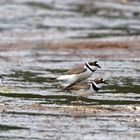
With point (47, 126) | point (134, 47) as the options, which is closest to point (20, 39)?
point (134, 47)

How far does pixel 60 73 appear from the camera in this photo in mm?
23797

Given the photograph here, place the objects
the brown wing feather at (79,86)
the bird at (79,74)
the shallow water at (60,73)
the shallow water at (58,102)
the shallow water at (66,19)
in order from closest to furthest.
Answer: the shallow water at (58,102), the shallow water at (60,73), the brown wing feather at (79,86), the bird at (79,74), the shallow water at (66,19)

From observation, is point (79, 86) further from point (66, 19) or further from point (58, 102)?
point (66, 19)

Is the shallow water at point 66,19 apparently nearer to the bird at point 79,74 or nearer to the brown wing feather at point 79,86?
the bird at point 79,74

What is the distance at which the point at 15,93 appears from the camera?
19562mm

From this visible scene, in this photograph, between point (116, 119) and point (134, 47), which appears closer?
point (116, 119)

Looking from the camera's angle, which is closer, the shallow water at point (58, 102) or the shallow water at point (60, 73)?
the shallow water at point (58, 102)

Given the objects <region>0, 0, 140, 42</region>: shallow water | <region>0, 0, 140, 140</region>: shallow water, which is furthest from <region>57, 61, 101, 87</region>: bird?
<region>0, 0, 140, 42</region>: shallow water

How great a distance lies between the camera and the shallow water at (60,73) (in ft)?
50.0

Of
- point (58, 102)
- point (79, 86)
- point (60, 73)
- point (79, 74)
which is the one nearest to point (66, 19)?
point (60, 73)

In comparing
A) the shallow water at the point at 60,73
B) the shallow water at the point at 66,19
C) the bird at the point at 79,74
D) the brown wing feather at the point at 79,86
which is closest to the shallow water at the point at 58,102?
the shallow water at the point at 60,73

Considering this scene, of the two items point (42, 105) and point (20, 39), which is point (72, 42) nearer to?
point (20, 39)

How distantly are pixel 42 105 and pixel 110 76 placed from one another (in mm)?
5780

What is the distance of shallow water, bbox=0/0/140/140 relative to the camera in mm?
15234
